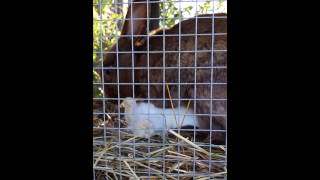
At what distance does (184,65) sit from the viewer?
2.29 m

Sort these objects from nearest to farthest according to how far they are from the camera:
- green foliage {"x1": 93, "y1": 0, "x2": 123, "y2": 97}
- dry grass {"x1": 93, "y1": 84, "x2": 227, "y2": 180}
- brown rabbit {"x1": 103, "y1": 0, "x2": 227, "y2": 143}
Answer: dry grass {"x1": 93, "y1": 84, "x2": 227, "y2": 180}, brown rabbit {"x1": 103, "y1": 0, "x2": 227, "y2": 143}, green foliage {"x1": 93, "y1": 0, "x2": 123, "y2": 97}

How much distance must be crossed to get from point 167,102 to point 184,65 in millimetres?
276

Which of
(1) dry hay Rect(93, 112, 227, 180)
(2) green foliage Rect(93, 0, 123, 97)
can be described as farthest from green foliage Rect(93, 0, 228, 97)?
(1) dry hay Rect(93, 112, 227, 180)

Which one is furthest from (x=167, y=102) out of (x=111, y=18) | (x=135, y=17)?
(x=111, y=18)

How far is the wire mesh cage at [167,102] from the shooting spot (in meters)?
1.87

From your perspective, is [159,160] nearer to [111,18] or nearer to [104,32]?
[111,18]

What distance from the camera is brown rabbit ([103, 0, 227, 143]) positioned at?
2092 millimetres

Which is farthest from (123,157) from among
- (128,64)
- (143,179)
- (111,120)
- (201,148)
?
(128,64)

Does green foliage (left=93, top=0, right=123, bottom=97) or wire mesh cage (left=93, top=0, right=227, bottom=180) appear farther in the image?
green foliage (left=93, top=0, right=123, bottom=97)

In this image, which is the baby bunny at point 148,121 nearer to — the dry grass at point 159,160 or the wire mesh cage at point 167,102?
the wire mesh cage at point 167,102

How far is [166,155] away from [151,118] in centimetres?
41

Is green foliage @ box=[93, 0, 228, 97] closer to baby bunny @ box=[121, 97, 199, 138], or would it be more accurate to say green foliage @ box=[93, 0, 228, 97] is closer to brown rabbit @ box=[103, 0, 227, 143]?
brown rabbit @ box=[103, 0, 227, 143]
